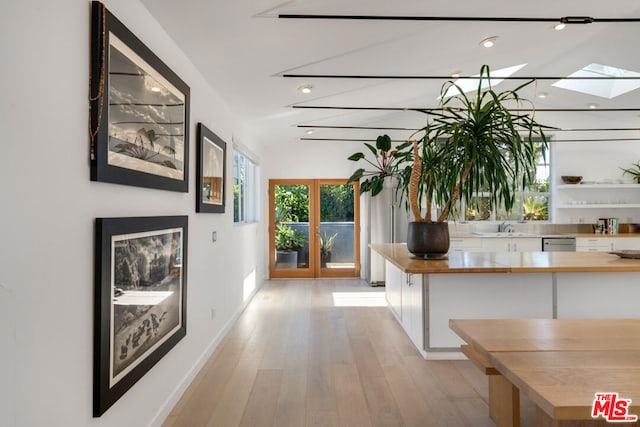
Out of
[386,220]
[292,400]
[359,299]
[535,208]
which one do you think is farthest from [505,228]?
[292,400]

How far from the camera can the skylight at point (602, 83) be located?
551 cm

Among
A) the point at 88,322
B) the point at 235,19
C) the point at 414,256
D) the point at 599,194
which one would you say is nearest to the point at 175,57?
the point at 235,19

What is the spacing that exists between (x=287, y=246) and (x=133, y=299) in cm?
563

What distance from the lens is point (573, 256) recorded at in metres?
3.68

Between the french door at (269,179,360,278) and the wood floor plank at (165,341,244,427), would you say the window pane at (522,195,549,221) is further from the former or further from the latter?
the wood floor plank at (165,341,244,427)

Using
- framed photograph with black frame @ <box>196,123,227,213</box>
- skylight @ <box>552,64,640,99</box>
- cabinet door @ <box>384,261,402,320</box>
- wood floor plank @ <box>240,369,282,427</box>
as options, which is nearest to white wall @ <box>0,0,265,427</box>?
wood floor plank @ <box>240,369,282,427</box>

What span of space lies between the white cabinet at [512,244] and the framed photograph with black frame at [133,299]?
17.8 feet

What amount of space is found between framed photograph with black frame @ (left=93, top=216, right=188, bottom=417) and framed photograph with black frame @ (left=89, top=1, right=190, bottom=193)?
0.80 feet

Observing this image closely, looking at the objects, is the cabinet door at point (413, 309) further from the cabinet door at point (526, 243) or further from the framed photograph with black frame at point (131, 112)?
the cabinet door at point (526, 243)

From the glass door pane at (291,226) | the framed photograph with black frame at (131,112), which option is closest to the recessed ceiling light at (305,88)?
the framed photograph with black frame at (131,112)

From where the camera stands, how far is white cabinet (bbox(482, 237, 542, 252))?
6574mm

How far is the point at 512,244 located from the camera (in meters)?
6.61

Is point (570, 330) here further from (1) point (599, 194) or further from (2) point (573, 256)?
(1) point (599, 194)

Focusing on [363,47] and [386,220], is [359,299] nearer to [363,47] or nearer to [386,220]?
[386,220]
